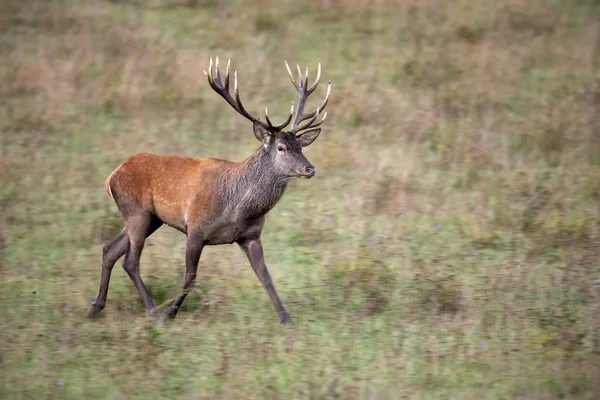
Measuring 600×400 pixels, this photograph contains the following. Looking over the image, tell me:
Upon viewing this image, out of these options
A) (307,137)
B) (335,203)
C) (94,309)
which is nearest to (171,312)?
(94,309)

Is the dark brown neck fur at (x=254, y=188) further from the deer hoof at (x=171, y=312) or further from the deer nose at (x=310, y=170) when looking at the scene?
the deer hoof at (x=171, y=312)

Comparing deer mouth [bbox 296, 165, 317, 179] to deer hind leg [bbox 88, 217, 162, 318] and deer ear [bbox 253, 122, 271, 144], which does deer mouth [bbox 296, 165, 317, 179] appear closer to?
deer ear [bbox 253, 122, 271, 144]

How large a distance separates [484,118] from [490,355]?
580cm

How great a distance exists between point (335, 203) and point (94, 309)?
10.7ft

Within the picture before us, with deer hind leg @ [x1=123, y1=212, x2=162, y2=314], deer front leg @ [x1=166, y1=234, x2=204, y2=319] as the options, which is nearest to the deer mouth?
deer front leg @ [x1=166, y1=234, x2=204, y2=319]

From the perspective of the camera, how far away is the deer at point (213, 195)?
7.09 meters

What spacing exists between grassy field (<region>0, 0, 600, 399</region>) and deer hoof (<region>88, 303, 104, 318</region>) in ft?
0.31

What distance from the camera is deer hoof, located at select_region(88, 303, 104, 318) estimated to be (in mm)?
7244

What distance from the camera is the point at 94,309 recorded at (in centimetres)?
729

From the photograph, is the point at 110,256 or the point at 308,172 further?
the point at 110,256

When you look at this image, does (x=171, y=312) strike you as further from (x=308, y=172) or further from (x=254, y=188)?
(x=308, y=172)

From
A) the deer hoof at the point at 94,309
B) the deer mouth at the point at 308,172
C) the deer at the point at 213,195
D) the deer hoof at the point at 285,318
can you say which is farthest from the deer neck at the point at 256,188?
the deer hoof at the point at 94,309

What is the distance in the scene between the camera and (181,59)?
12.8 meters

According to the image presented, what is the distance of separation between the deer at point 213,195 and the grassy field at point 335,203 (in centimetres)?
32
